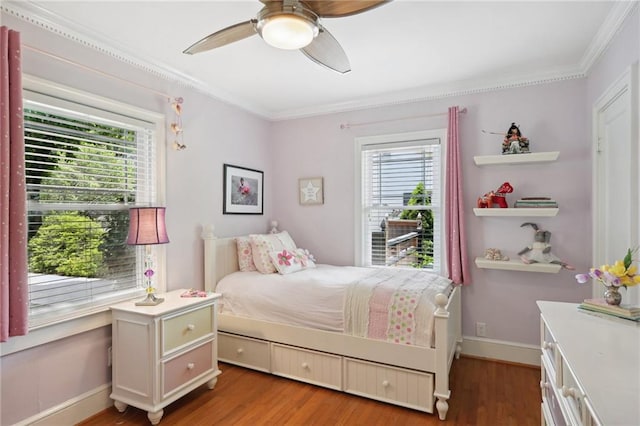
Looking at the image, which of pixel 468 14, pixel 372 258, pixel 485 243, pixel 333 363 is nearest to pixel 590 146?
pixel 485 243

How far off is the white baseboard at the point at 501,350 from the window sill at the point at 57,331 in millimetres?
3048

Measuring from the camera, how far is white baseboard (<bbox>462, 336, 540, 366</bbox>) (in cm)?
303

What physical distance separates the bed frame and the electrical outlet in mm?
167

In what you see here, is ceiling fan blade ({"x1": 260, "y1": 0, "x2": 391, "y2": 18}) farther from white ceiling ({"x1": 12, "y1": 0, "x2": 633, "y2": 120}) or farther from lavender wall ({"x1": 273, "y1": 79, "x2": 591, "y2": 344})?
lavender wall ({"x1": 273, "y1": 79, "x2": 591, "y2": 344})

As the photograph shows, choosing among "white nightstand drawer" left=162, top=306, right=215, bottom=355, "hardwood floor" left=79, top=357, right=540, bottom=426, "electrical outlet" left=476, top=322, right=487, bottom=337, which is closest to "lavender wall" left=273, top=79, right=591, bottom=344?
"electrical outlet" left=476, top=322, right=487, bottom=337

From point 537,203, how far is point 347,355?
2017mm

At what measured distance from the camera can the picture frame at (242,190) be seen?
11.5 ft

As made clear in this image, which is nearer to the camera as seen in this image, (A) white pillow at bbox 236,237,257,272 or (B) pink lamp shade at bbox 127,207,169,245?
(B) pink lamp shade at bbox 127,207,169,245

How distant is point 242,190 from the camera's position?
375cm

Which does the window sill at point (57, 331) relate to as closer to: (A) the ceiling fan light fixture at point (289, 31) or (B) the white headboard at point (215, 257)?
(B) the white headboard at point (215, 257)

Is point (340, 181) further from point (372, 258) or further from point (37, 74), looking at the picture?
point (37, 74)

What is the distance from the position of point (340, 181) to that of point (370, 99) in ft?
3.07

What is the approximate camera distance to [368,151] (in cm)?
376

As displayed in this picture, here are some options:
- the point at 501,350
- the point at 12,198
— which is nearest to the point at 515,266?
the point at 501,350
